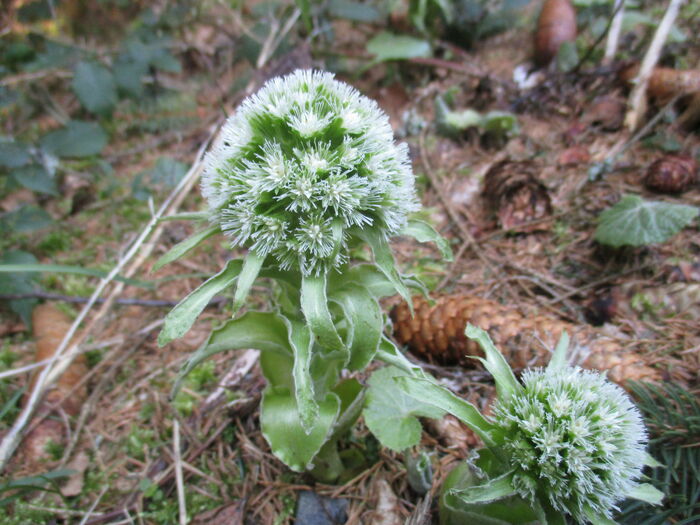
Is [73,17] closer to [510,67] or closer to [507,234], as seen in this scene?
[510,67]

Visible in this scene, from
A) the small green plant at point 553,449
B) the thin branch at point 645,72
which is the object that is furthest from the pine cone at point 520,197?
the small green plant at point 553,449

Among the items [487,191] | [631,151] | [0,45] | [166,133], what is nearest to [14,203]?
[166,133]

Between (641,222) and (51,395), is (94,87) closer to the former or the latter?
(51,395)

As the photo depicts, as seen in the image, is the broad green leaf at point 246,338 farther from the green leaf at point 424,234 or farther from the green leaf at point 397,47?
the green leaf at point 397,47

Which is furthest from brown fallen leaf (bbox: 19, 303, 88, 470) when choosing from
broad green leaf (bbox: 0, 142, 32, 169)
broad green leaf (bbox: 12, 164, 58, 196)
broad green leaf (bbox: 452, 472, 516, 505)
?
broad green leaf (bbox: 452, 472, 516, 505)

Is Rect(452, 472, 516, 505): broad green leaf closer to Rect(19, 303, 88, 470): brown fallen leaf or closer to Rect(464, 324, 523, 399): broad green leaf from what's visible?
Rect(464, 324, 523, 399): broad green leaf
